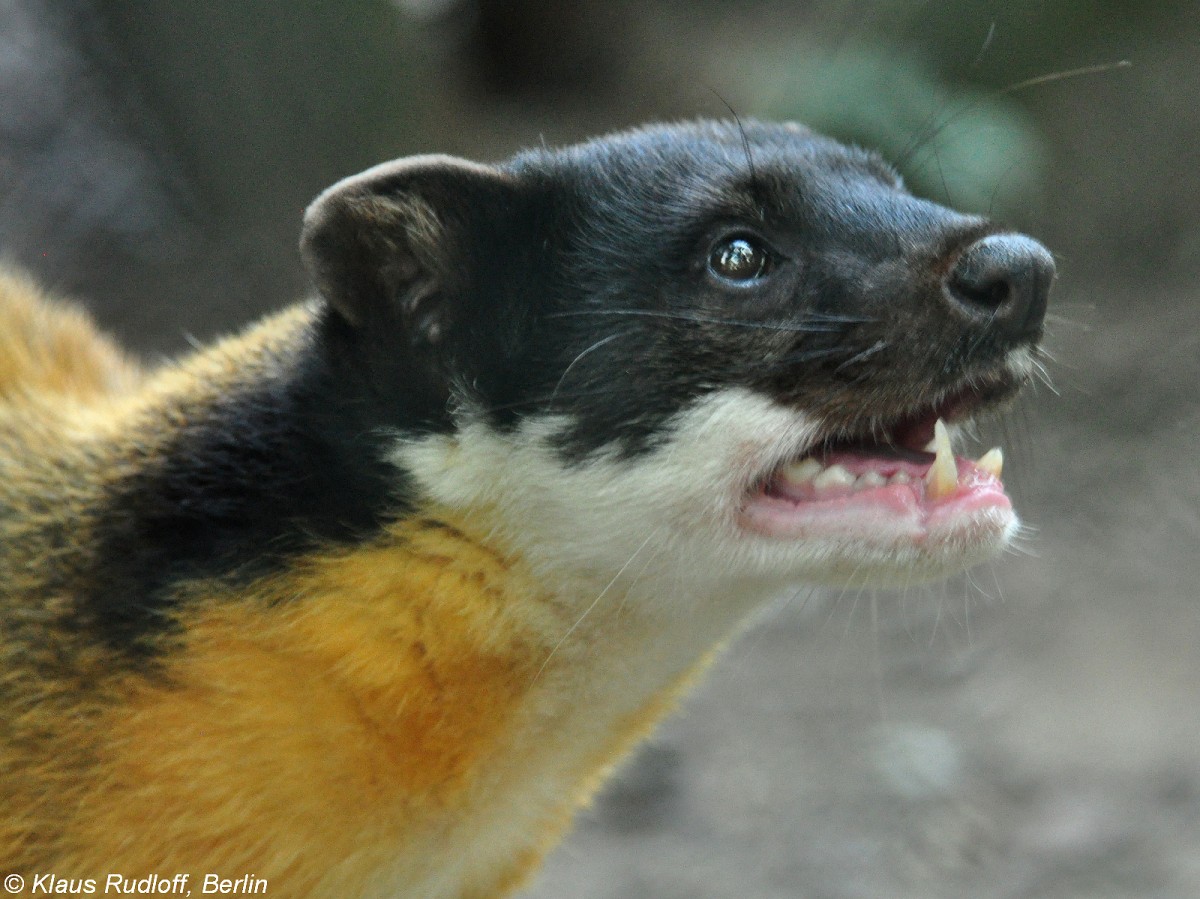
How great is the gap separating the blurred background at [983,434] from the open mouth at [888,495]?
7.13 ft

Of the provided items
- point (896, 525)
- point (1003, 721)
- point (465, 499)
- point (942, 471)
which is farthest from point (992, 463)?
point (1003, 721)

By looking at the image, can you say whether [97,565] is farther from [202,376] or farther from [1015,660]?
[1015,660]

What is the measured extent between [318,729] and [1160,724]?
3901 mm

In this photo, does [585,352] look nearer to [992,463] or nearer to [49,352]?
[992,463]

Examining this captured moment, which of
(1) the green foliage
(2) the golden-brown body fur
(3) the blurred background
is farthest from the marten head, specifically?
(1) the green foliage

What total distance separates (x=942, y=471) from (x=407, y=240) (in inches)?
49.3

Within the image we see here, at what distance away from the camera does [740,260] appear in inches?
113

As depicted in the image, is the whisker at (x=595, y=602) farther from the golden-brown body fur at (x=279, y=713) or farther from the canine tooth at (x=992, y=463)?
the canine tooth at (x=992, y=463)

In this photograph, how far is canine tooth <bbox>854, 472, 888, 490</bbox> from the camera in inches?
110

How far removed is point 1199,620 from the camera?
5.79m

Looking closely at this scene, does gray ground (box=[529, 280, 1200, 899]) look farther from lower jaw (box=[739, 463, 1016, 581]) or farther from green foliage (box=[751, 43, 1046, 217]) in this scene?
lower jaw (box=[739, 463, 1016, 581])

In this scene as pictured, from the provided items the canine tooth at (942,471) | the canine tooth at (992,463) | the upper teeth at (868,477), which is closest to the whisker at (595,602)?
the upper teeth at (868,477)

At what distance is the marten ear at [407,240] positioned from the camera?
2803mm

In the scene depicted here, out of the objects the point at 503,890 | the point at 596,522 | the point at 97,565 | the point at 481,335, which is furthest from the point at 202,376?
the point at 503,890
